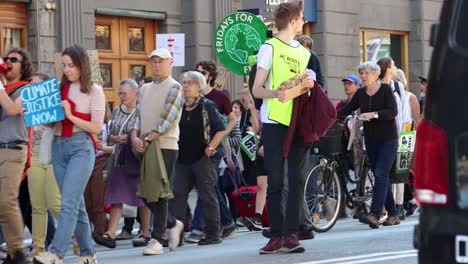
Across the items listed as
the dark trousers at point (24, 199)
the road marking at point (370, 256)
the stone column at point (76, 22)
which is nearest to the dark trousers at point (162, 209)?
the dark trousers at point (24, 199)

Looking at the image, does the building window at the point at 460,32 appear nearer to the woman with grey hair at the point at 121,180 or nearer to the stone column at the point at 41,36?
the woman with grey hair at the point at 121,180

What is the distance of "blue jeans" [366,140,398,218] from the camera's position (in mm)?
13344

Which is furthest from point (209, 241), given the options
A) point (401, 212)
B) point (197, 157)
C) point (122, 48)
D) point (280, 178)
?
point (122, 48)

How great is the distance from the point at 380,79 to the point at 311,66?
8.73 feet

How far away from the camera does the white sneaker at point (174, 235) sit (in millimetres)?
11258

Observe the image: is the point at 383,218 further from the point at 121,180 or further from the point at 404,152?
the point at 121,180

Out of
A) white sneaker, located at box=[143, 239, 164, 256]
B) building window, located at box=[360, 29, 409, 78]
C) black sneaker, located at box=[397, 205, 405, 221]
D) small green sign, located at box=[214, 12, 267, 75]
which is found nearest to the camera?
white sneaker, located at box=[143, 239, 164, 256]

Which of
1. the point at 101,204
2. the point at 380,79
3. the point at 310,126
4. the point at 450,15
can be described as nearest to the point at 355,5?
the point at 380,79

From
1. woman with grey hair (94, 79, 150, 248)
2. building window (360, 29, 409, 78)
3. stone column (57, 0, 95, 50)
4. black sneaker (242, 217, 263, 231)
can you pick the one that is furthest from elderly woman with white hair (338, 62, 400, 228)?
building window (360, 29, 409, 78)

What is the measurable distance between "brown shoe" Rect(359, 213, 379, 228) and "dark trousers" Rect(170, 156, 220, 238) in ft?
6.03

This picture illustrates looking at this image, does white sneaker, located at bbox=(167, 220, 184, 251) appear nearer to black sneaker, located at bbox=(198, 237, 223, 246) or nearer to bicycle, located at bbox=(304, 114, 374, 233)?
black sneaker, located at bbox=(198, 237, 223, 246)

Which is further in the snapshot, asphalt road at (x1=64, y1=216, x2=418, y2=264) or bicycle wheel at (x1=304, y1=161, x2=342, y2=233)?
bicycle wheel at (x1=304, y1=161, x2=342, y2=233)

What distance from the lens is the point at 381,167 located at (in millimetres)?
13375

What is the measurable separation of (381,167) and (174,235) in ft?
9.74
